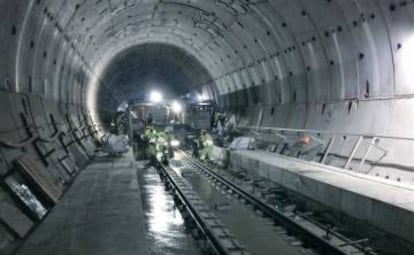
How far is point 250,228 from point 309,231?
1597 mm

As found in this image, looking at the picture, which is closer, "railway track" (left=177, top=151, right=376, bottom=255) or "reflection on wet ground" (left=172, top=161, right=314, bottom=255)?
"railway track" (left=177, top=151, right=376, bottom=255)

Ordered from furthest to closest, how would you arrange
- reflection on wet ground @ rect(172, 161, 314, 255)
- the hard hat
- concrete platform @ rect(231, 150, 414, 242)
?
the hard hat
reflection on wet ground @ rect(172, 161, 314, 255)
concrete platform @ rect(231, 150, 414, 242)

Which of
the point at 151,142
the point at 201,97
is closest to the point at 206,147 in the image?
the point at 151,142

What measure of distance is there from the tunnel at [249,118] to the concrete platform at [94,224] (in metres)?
0.03

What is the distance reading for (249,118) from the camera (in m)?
23.8

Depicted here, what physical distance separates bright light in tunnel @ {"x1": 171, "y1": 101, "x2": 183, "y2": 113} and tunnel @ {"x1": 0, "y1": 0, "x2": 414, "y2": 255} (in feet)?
14.5

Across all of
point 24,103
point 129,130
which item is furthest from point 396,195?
point 129,130

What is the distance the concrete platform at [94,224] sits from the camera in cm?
696

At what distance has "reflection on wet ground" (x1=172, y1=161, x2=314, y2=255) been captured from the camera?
343 inches


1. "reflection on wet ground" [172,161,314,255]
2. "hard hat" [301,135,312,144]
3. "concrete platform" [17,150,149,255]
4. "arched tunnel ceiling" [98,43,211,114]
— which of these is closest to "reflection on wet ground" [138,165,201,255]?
"concrete platform" [17,150,149,255]

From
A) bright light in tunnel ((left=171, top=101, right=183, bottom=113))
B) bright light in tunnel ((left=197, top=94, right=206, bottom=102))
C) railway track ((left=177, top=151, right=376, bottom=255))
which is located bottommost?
railway track ((left=177, top=151, right=376, bottom=255))

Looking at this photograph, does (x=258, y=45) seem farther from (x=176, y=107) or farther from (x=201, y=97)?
(x=201, y=97)

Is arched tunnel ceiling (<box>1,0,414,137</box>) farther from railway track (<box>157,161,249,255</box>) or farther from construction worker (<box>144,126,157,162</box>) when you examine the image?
railway track (<box>157,161,249,255</box>)

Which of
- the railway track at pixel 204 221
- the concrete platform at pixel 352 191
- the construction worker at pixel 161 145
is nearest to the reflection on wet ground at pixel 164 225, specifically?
the railway track at pixel 204 221
